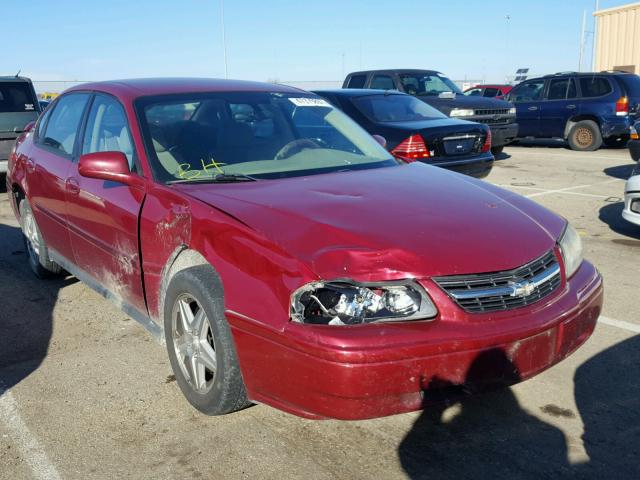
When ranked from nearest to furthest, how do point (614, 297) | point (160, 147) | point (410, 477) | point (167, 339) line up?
point (410, 477), point (167, 339), point (160, 147), point (614, 297)

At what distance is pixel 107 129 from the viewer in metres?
4.23

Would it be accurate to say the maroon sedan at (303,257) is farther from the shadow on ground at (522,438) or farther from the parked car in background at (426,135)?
the parked car in background at (426,135)

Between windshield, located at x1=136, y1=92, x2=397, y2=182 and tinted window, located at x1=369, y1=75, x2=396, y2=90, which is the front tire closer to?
windshield, located at x1=136, y1=92, x2=397, y2=182

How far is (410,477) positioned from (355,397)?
485 mm

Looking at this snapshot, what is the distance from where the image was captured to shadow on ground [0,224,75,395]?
4.03m

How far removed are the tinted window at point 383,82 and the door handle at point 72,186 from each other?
1006cm

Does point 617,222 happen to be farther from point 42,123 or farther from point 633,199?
point 42,123

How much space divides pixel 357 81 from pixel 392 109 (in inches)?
201

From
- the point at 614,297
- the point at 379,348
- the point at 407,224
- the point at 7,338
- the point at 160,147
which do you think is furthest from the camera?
the point at 614,297

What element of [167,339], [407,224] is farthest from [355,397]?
[167,339]

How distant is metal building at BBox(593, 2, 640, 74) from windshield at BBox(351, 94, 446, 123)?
26491 mm

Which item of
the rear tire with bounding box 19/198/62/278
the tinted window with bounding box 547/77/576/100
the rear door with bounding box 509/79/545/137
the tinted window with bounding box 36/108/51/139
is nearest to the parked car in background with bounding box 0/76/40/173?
the rear tire with bounding box 19/198/62/278

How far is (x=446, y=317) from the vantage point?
262cm

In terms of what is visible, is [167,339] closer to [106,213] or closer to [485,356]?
[106,213]
